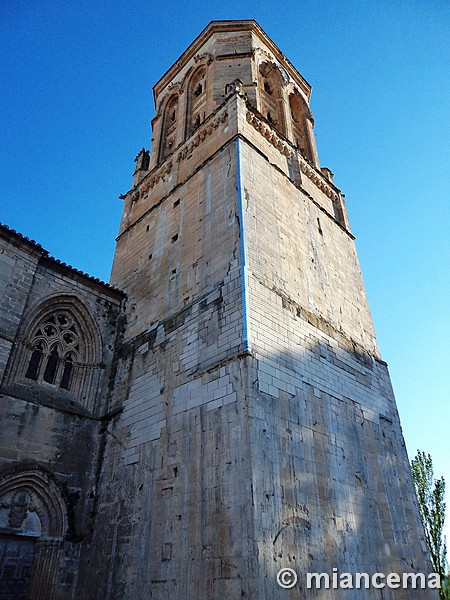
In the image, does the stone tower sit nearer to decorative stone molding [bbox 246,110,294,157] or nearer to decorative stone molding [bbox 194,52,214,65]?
decorative stone molding [bbox 246,110,294,157]

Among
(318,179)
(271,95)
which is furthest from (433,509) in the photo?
(271,95)

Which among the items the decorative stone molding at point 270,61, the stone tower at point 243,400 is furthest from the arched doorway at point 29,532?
the decorative stone molding at point 270,61

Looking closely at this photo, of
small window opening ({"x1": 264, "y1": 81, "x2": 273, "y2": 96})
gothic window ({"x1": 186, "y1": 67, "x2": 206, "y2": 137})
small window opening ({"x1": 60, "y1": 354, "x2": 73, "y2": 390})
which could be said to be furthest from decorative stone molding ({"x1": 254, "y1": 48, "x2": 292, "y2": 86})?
small window opening ({"x1": 60, "y1": 354, "x2": 73, "y2": 390})

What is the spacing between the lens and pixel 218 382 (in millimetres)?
6828

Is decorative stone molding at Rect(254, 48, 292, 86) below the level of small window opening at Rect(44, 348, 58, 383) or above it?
above

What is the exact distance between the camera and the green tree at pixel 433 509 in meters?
13.7

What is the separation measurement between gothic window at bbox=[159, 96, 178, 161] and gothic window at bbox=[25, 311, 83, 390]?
7.20 m

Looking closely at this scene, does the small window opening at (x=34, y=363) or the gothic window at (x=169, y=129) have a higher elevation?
the gothic window at (x=169, y=129)

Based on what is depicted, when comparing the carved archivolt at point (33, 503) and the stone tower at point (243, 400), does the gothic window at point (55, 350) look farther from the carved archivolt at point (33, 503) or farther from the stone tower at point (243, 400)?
the carved archivolt at point (33, 503)

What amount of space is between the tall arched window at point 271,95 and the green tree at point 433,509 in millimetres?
13741

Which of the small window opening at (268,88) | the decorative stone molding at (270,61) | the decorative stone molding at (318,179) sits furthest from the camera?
the small window opening at (268,88)

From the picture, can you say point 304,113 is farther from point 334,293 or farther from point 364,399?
point 364,399

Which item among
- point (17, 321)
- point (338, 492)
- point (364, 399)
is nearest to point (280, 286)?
point (364, 399)

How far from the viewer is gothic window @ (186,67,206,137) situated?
45.8ft
